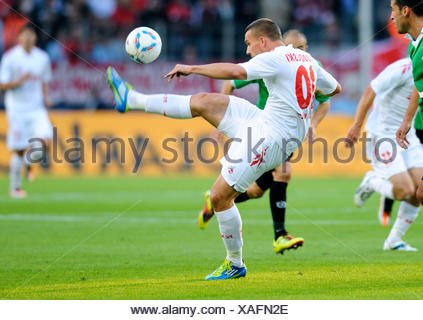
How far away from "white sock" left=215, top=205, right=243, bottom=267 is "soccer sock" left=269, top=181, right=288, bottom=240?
1.49 metres

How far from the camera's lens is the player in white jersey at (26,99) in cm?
1456

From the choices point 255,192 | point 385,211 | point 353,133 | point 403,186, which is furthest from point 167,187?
point 353,133

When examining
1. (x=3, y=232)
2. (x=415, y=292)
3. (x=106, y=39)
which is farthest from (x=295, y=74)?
(x=106, y=39)

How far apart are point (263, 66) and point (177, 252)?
2726 millimetres

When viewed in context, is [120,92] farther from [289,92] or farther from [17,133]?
[17,133]

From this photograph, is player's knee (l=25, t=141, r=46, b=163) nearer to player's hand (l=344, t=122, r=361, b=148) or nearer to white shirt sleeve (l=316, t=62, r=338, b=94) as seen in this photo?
player's hand (l=344, t=122, r=361, b=148)

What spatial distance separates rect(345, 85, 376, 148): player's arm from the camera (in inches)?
317

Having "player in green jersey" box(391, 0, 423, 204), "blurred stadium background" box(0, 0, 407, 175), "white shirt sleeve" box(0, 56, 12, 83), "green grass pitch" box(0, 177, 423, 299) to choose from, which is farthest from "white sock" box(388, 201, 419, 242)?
"blurred stadium background" box(0, 0, 407, 175)

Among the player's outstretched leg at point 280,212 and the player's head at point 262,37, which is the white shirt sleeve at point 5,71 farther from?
the player's head at point 262,37

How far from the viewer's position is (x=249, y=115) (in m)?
Result: 6.50

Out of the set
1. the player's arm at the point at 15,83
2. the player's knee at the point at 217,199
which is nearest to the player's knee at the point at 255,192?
the player's knee at the point at 217,199

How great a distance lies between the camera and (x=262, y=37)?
21.3 feet

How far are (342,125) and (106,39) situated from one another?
7.43 meters

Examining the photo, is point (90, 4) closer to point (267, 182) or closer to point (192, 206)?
point (192, 206)
